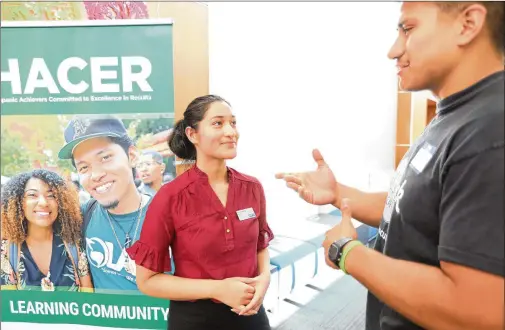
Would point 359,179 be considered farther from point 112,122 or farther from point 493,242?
point 493,242

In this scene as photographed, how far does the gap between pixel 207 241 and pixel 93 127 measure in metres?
1.11

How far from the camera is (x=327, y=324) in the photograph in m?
2.79

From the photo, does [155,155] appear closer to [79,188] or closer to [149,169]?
[149,169]

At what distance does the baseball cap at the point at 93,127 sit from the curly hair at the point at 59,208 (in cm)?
27

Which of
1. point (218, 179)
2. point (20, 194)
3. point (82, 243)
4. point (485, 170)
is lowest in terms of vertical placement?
point (82, 243)

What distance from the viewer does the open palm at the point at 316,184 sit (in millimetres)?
1172

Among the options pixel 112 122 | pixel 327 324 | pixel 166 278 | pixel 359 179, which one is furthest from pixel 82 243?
pixel 359 179

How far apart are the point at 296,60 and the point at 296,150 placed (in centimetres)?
84

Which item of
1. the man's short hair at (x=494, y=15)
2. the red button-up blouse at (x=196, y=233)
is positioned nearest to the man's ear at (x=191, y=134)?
the red button-up blouse at (x=196, y=233)

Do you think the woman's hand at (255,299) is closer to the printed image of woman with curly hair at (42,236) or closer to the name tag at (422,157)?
the name tag at (422,157)

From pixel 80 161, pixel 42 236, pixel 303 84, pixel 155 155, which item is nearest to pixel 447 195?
pixel 155 155

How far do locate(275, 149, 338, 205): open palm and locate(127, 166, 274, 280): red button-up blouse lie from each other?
0.29m

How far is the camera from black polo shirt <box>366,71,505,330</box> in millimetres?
622

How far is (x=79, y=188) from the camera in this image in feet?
6.73
